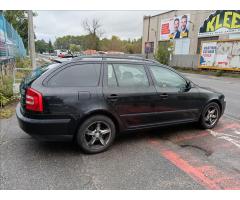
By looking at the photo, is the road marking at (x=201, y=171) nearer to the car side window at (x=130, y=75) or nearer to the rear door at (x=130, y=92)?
the rear door at (x=130, y=92)

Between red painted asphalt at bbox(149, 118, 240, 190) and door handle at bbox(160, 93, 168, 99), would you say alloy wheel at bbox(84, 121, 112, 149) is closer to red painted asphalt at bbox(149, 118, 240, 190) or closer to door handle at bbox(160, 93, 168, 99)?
red painted asphalt at bbox(149, 118, 240, 190)

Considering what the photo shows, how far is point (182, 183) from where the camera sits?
275 cm

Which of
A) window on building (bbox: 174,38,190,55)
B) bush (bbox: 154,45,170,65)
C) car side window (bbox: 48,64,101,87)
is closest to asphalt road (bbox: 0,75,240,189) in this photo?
car side window (bbox: 48,64,101,87)

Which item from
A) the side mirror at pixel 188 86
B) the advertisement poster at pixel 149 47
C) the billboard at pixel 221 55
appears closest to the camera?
the side mirror at pixel 188 86

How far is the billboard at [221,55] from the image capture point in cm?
1939

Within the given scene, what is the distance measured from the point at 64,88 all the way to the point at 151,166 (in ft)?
5.76

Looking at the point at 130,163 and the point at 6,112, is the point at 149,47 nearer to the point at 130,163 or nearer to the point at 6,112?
the point at 6,112

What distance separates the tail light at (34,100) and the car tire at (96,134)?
704 millimetres

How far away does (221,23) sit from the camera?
23906 millimetres

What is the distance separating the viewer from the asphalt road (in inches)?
107

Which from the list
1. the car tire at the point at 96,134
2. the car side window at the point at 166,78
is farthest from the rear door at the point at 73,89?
the car side window at the point at 166,78

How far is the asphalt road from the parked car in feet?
1.15

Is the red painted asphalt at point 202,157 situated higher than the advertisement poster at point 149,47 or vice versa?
the advertisement poster at point 149,47

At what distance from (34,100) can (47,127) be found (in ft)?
1.44
